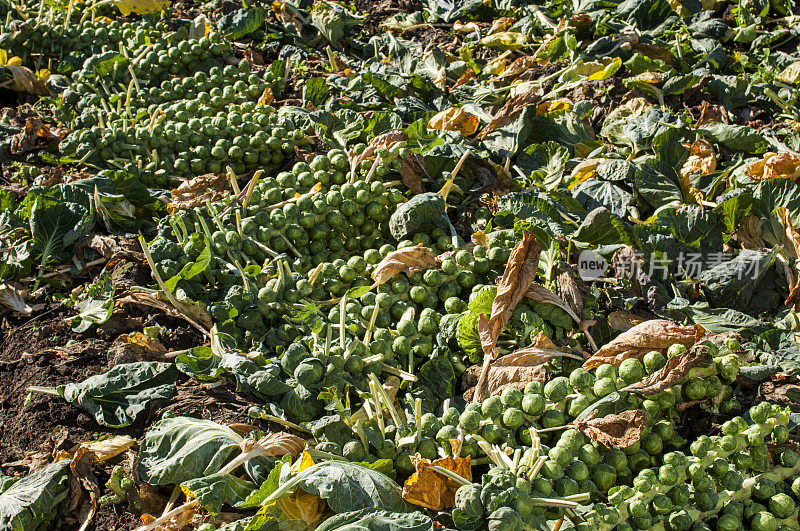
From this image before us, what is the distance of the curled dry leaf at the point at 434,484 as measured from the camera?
6.29ft

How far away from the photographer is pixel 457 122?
3.93 meters

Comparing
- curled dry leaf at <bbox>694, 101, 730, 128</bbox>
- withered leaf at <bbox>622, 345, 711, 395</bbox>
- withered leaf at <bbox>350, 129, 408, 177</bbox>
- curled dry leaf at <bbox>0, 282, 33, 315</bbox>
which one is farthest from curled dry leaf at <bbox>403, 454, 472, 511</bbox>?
curled dry leaf at <bbox>694, 101, 730, 128</bbox>

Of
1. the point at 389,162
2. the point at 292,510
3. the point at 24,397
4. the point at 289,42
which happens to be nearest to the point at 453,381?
the point at 292,510

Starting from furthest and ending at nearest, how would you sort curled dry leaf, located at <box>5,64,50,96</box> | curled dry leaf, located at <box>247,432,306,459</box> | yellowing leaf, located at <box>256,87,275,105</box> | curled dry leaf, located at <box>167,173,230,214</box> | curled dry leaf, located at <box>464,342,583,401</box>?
curled dry leaf, located at <box>5,64,50,96</box>
yellowing leaf, located at <box>256,87,275,105</box>
curled dry leaf, located at <box>167,173,230,214</box>
curled dry leaf, located at <box>464,342,583,401</box>
curled dry leaf, located at <box>247,432,306,459</box>

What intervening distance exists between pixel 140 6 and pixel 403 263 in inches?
155

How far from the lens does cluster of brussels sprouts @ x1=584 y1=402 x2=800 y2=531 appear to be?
1.87 m

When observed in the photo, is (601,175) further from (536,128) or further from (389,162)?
(389,162)

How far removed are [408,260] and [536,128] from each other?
1.43 metres

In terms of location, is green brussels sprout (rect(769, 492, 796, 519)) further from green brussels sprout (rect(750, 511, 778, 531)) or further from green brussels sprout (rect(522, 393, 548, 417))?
green brussels sprout (rect(522, 393, 548, 417))

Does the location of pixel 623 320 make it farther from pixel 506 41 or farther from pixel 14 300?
pixel 506 41

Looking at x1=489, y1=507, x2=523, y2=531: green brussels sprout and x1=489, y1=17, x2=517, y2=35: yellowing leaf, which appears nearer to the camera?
x1=489, y1=507, x2=523, y2=531: green brussels sprout

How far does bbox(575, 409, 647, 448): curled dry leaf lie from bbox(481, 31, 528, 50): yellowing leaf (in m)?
3.47

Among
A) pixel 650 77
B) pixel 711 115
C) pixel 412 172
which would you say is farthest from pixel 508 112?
pixel 711 115

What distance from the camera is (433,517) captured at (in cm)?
196
